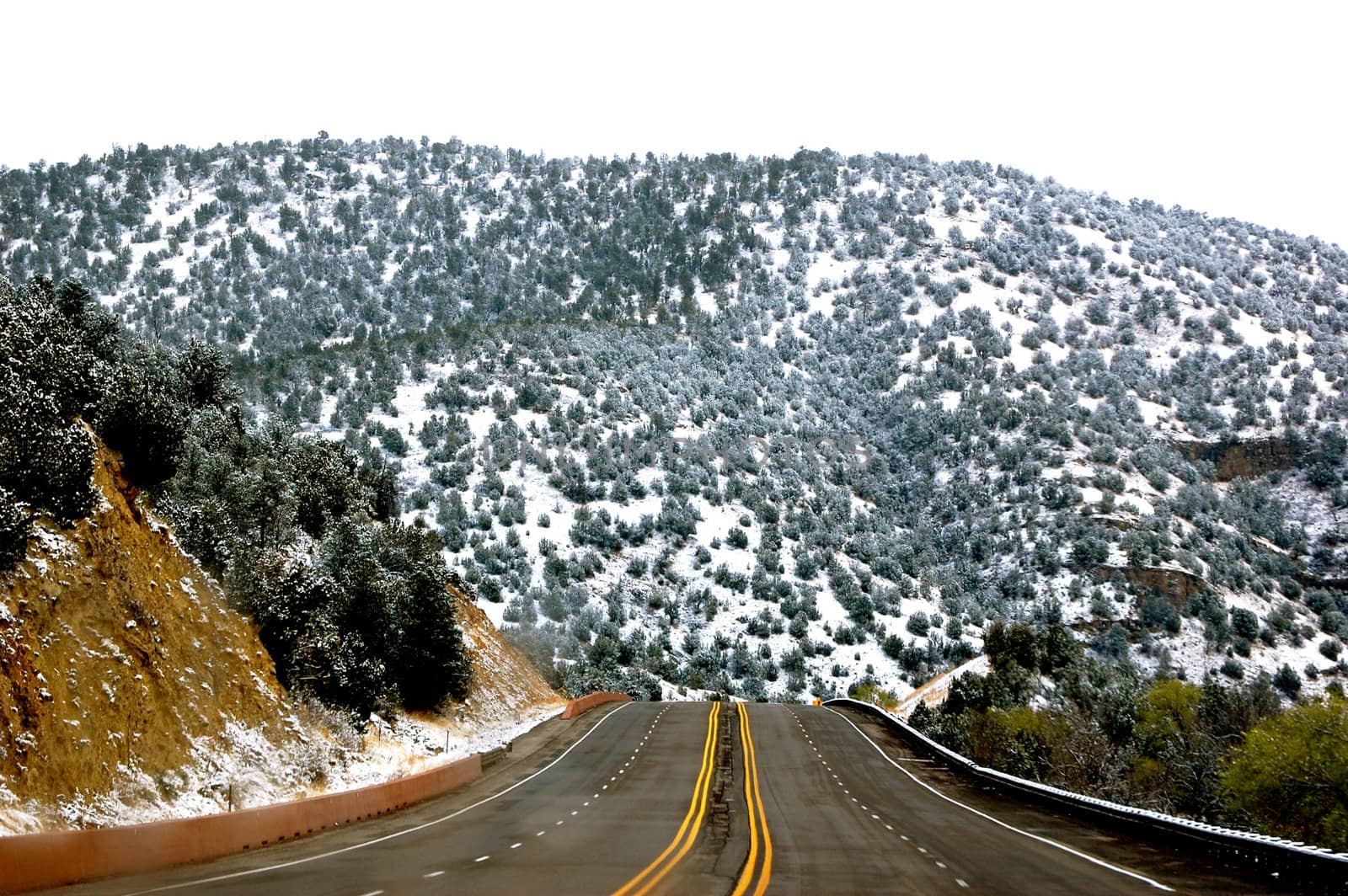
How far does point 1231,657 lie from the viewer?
9025cm

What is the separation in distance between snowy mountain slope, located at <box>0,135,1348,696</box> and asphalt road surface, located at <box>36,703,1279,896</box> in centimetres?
4103

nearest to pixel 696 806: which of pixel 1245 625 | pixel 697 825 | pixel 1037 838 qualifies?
pixel 697 825

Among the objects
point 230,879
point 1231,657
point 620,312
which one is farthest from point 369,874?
point 620,312

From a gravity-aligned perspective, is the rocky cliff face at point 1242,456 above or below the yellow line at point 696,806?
above

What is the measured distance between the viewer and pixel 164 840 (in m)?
17.5

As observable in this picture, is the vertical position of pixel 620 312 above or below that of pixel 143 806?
above

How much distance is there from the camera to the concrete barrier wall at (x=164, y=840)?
14.3 metres

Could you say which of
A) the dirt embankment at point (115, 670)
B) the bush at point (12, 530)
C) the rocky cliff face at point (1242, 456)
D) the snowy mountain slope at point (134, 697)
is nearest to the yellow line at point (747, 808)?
the snowy mountain slope at point (134, 697)

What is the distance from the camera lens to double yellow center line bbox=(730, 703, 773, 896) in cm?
1766

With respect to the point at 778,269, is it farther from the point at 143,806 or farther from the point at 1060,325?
the point at 143,806

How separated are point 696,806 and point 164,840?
1634cm

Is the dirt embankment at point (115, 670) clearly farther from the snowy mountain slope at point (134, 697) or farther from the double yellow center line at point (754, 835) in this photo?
the double yellow center line at point (754, 835)

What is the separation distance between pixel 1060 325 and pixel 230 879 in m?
164

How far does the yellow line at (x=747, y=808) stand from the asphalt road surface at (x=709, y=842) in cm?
9
